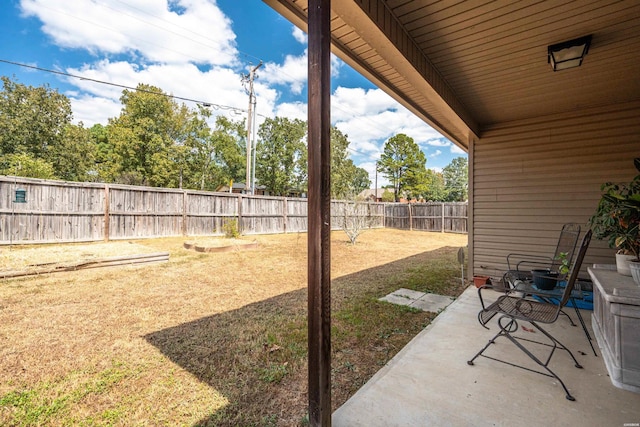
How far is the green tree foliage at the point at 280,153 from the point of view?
21797 mm

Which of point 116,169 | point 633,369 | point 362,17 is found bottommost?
point 633,369

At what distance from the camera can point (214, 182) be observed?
74.6 feet

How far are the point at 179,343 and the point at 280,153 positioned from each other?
20.7 metres

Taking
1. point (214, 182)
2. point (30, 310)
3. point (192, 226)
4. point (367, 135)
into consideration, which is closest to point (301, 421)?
point (30, 310)

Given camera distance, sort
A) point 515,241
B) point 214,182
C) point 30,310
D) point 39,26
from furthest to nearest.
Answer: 1. point 214,182
2. point 39,26
3. point 515,241
4. point 30,310

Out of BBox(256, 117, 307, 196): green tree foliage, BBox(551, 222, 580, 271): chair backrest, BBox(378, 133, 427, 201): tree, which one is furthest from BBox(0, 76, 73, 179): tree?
BBox(378, 133, 427, 201): tree

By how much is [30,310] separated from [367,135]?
30.6 m

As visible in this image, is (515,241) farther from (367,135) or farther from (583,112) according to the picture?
(367,135)

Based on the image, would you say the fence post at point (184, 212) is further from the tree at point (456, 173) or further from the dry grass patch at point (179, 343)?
the tree at point (456, 173)

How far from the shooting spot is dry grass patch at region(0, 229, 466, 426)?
157cm

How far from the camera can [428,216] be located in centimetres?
1339

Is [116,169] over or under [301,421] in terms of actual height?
over

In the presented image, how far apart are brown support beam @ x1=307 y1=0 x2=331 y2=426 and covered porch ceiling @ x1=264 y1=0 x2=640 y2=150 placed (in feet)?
1.34

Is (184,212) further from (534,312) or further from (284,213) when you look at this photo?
(534,312)
